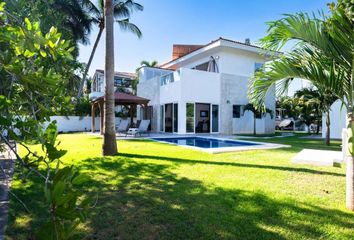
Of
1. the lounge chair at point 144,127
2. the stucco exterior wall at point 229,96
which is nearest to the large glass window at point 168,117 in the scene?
the lounge chair at point 144,127

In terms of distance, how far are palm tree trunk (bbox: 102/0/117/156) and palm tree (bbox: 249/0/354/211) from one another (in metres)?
6.68

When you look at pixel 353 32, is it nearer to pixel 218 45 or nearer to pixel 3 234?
pixel 3 234

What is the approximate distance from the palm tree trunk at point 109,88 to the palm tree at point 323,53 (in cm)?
668

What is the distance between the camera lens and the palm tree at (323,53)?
4617 mm

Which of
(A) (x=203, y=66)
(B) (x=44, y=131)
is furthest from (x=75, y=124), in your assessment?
(B) (x=44, y=131)

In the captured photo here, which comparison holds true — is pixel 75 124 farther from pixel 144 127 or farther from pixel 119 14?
pixel 119 14

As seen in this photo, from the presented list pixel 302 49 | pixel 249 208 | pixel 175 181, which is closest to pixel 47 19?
pixel 175 181

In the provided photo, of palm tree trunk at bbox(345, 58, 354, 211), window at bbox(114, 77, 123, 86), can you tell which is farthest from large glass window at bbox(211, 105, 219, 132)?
window at bbox(114, 77, 123, 86)

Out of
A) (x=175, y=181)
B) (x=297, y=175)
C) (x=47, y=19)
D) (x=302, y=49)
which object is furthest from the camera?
(x=47, y=19)

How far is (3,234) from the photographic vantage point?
149 inches

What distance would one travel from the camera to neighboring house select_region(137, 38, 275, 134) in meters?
22.7

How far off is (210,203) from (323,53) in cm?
376

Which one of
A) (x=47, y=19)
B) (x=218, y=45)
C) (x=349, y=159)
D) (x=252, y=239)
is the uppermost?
(x=218, y=45)

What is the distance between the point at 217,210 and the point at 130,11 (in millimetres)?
25628
